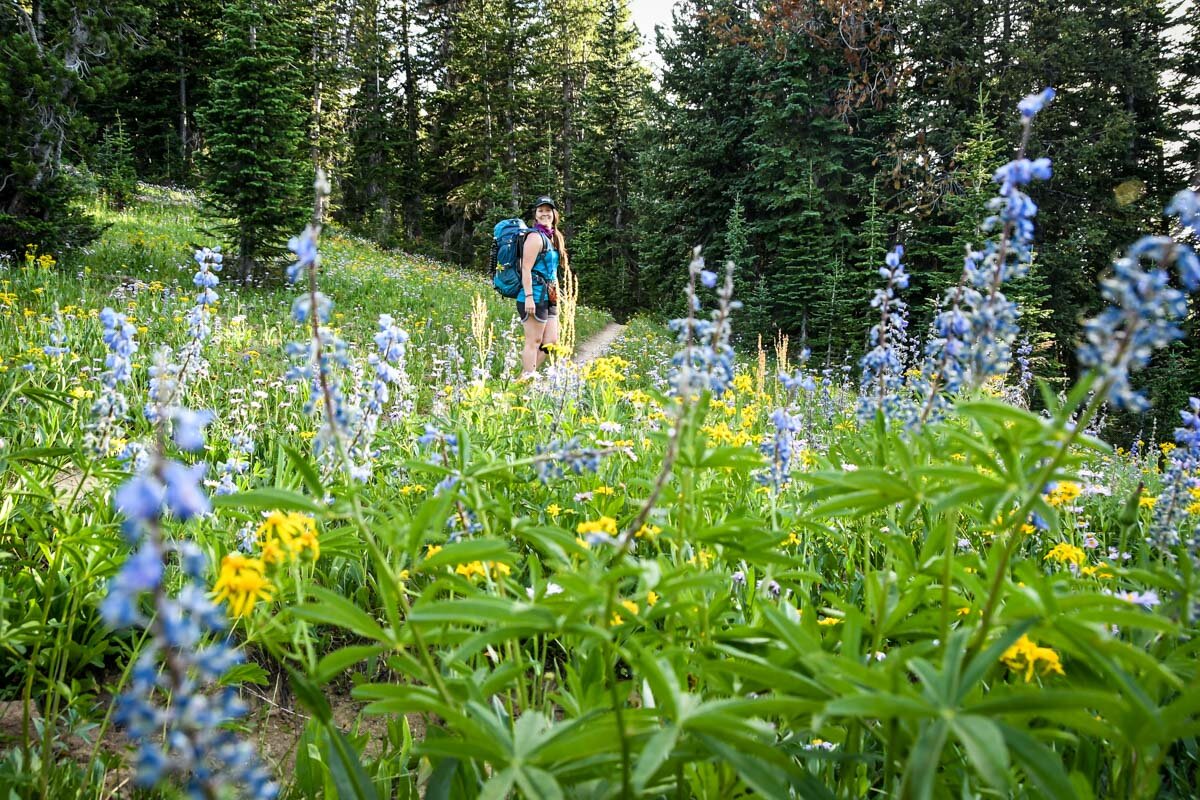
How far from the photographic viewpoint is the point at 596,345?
16469 mm

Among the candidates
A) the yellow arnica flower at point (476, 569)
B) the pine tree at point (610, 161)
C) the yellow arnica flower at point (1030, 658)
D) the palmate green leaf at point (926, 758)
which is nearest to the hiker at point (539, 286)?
the yellow arnica flower at point (476, 569)

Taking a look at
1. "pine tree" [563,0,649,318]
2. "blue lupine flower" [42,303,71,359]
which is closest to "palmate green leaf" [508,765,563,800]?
"blue lupine flower" [42,303,71,359]

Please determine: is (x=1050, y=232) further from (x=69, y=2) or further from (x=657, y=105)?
(x=69, y=2)

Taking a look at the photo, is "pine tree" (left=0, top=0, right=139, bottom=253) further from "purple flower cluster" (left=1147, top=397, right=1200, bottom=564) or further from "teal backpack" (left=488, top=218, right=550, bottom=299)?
"purple flower cluster" (left=1147, top=397, right=1200, bottom=564)

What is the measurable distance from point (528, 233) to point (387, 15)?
33.9 meters

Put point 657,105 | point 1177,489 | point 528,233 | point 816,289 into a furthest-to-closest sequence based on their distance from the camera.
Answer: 1. point 657,105
2. point 816,289
3. point 528,233
4. point 1177,489

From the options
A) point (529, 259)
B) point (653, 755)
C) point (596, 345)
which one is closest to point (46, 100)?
point (529, 259)

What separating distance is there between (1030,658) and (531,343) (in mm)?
7095

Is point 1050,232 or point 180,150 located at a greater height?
point 180,150

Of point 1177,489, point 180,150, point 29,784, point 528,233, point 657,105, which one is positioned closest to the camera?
point 29,784

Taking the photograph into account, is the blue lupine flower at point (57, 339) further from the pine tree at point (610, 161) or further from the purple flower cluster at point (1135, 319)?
the pine tree at point (610, 161)

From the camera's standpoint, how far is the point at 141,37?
34.8ft

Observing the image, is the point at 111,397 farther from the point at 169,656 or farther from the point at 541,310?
the point at 541,310

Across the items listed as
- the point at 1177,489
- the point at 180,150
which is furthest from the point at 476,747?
the point at 180,150
